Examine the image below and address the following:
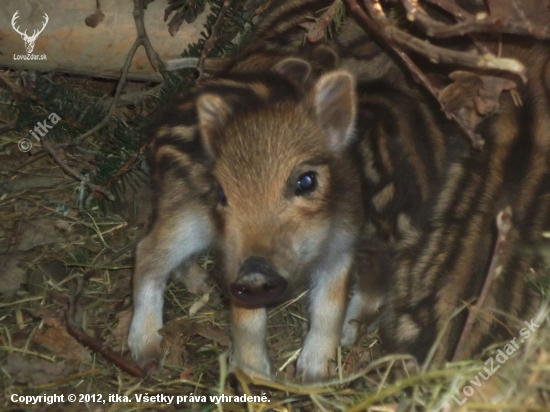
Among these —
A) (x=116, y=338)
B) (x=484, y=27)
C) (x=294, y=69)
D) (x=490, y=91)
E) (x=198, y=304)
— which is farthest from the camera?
(x=198, y=304)

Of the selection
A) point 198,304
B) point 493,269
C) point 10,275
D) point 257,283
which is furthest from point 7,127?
point 493,269

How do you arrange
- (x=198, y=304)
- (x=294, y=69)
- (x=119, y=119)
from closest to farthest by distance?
(x=294, y=69) < (x=198, y=304) < (x=119, y=119)

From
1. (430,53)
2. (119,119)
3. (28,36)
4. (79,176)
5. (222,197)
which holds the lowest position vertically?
(79,176)

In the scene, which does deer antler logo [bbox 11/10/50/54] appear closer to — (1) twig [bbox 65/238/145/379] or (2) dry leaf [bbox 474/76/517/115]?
(1) twig [bbox 65/238/145/379]

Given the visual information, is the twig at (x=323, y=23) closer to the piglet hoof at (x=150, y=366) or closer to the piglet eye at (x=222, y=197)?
the piglet eye at (x=222, y=197)

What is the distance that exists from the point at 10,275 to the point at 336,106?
5.09 feet

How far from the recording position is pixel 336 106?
3.24 meters

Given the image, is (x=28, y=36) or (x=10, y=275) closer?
(x=10, y=275)

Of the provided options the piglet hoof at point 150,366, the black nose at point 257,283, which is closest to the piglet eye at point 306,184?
the black nose at point 257,283

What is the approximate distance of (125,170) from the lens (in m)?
3.84

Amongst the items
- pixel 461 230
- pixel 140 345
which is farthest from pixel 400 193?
pixel 140 345

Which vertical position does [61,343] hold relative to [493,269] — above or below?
below

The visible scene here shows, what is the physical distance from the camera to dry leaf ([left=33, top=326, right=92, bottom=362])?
10.9ft

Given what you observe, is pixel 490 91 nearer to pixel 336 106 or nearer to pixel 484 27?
pixel 484 27
